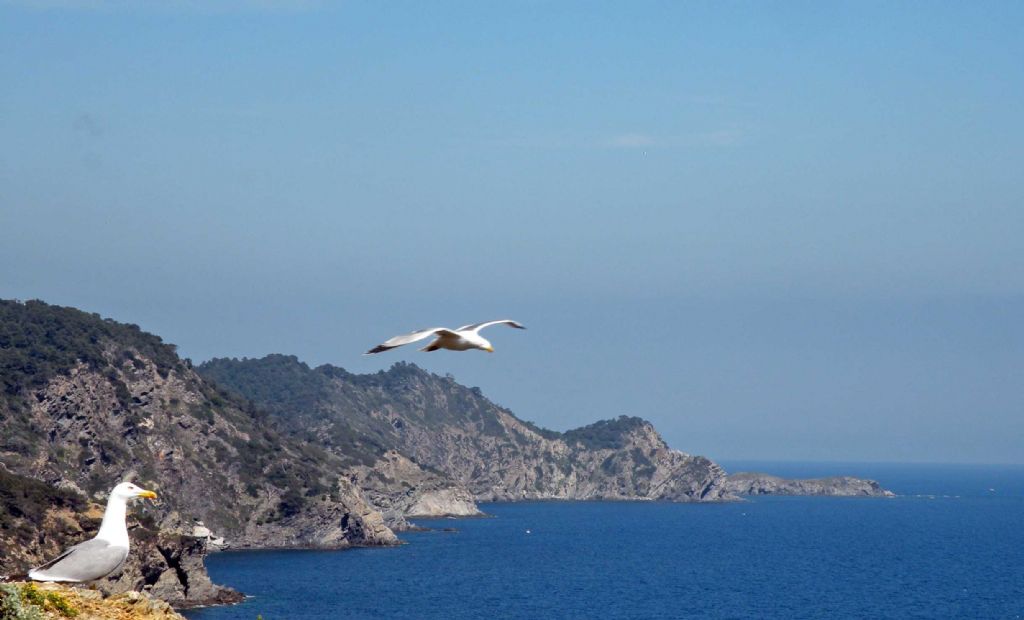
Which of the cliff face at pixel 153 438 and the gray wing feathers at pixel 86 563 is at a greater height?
the cliff face at pixel 153 438

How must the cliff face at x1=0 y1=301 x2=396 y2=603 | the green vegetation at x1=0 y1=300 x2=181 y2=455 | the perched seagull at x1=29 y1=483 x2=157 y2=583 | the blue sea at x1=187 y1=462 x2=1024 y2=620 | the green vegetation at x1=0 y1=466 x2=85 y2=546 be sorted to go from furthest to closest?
the cliff face at x1=0 y1=301 x2=396 y2=603 → the green vegetation at x1=0 y1=300 x2=181 y2=455 → the blue sea at x1=187 y1=462 x2=1024 y2=620 → the green vegetation at x1=0 y1=466 x2=85 y2=546 → the perched seagull at x1=29 y1=483 x2=157 y2=583

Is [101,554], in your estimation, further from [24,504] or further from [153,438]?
[153,438]

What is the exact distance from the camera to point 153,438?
158500 mm

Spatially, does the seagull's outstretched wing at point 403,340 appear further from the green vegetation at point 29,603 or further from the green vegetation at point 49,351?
the green vegetation at point 49,351

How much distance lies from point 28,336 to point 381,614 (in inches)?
3135

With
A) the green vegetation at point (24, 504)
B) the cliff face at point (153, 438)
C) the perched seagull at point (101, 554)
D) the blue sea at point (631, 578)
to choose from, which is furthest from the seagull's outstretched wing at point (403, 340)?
the cliff face at point (153, 438)

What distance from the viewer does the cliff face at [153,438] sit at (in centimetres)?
14650

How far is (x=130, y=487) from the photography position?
17703 mm

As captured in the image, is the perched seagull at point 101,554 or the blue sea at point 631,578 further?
the blue sea at point 631,578

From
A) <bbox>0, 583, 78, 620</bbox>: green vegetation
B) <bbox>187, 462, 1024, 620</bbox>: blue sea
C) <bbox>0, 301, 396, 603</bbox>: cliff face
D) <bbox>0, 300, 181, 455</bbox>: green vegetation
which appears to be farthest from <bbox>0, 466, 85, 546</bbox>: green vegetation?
<bbox>0, 583, 78, 620</bbox>: green vegetation

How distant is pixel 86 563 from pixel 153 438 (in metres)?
147

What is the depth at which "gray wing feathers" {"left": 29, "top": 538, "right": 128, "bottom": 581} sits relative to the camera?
17281mm

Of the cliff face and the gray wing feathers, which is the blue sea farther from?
the gray wing feathers

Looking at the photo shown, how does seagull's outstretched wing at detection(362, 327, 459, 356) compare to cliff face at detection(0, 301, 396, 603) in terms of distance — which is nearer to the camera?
seagull's outstretched wing at detection(362, 327, 459, 356)
